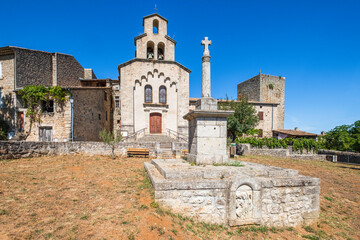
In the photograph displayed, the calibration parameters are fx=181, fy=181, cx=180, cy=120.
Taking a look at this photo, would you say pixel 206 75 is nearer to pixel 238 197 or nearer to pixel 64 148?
pixel 238 197

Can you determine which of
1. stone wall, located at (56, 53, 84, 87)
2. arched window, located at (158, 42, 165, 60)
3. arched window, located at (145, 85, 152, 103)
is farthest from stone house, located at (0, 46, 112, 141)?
arched window, located at (158, 42, 165, 60)

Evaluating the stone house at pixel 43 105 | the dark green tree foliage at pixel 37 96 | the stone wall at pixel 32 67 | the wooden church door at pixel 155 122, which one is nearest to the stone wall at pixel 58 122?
the stone house at pixel 43 105

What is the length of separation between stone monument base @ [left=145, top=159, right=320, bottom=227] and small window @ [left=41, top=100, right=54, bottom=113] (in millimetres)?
17871

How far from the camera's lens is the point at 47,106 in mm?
17641

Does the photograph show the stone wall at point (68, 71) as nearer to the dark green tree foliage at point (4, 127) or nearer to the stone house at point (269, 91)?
the dark green tree foliage at point (4, 127)

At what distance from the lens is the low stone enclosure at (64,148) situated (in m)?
10.9

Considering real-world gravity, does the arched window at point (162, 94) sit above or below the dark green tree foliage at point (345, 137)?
above

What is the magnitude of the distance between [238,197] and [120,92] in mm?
18168

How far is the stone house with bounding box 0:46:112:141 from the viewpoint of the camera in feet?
56.9

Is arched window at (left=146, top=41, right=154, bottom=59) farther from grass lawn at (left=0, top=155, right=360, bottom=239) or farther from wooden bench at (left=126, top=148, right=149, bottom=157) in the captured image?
grass lawn at (left=0, top=155, right=360, bottom=239)

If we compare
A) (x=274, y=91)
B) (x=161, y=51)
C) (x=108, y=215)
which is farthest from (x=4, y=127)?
(x=274, y=91)

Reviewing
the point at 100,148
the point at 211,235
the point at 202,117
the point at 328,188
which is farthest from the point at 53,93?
the point at 328,188

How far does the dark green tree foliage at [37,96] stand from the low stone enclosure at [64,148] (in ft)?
20.1

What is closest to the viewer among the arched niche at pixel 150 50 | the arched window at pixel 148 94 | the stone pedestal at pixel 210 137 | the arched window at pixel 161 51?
the stone pedestal at pixel 210 137
